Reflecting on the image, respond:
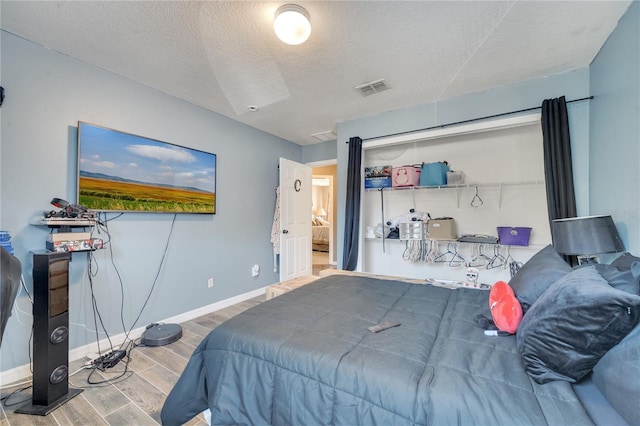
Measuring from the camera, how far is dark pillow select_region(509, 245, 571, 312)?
1343mm

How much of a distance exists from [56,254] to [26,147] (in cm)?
93

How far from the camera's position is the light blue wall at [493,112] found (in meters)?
2.43

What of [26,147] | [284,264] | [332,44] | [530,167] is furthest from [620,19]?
[26,147]

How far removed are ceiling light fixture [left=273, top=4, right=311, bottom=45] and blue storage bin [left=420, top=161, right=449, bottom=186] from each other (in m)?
2.06

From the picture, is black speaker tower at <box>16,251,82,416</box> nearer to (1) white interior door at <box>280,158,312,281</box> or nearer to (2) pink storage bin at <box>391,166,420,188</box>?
(1) white interior door at <box>280,158,312,281</box>

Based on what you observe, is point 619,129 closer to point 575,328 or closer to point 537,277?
point 537,277

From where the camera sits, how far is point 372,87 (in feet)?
9.17

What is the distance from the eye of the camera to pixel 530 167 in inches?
113

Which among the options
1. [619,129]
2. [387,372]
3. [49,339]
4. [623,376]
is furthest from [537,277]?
[49,339]

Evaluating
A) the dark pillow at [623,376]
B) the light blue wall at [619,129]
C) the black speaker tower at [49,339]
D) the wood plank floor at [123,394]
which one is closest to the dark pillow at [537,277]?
the dark pillow at [623,376]

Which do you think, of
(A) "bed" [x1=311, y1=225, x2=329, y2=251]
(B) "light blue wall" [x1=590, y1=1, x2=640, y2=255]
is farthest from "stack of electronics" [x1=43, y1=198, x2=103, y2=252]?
(A) "bed" [x1=311, y1=225, x2=329, y2=251]

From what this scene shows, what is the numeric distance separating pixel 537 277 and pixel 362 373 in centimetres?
112

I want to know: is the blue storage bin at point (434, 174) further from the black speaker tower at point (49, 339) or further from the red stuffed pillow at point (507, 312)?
the black speaker tower at point (49, 339)

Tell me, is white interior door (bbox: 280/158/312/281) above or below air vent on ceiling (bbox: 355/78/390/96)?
below
